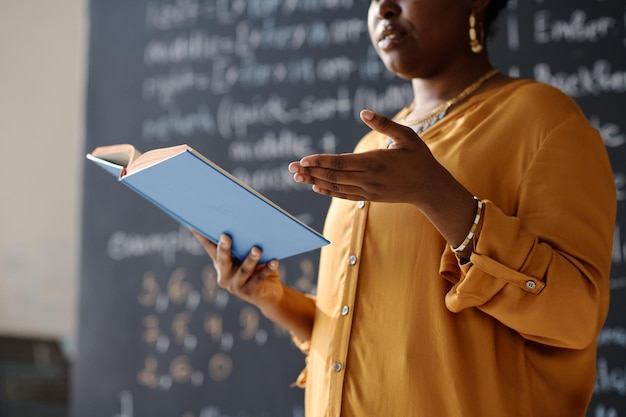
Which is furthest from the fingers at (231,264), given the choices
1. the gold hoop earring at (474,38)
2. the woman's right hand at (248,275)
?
the gold hoop earring at (474,38)

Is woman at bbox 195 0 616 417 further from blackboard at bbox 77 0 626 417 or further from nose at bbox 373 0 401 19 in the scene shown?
blackboard at bbox 77 0 626 417

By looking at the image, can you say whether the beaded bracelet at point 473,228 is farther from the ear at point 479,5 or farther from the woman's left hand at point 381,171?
the ear at point 479,5

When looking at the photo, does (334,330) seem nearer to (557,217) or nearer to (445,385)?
(445,385)

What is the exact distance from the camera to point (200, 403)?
6.97 feet

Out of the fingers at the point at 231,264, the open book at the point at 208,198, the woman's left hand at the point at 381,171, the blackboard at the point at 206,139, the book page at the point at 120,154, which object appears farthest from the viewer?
the blackboard at the point at 206,139

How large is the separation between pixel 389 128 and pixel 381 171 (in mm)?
49

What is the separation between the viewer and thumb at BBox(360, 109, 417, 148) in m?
0.75

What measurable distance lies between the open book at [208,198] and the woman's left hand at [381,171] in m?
0.13

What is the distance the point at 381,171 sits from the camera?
751 millimetres

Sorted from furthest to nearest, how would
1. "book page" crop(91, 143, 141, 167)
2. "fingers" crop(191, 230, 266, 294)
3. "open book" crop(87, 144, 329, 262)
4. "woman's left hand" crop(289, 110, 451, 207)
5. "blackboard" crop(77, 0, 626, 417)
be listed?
"blackboard" crop(77, 0, 626, 417)
"fingers" crop(191, 230, 266, 294)
"book page" crop(91, 143, 141, 167)
"open book" crop(87, 144, 329, 262)
"woman's left hand" crop(289, 110, 451, 207)

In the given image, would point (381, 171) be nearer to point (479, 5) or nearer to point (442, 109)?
point (442, 109)

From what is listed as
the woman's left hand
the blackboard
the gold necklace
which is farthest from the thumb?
the blackboard

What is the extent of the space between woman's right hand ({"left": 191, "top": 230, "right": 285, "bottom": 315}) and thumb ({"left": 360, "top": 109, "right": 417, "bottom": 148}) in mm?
376

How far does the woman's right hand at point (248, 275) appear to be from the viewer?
1.09 meters
